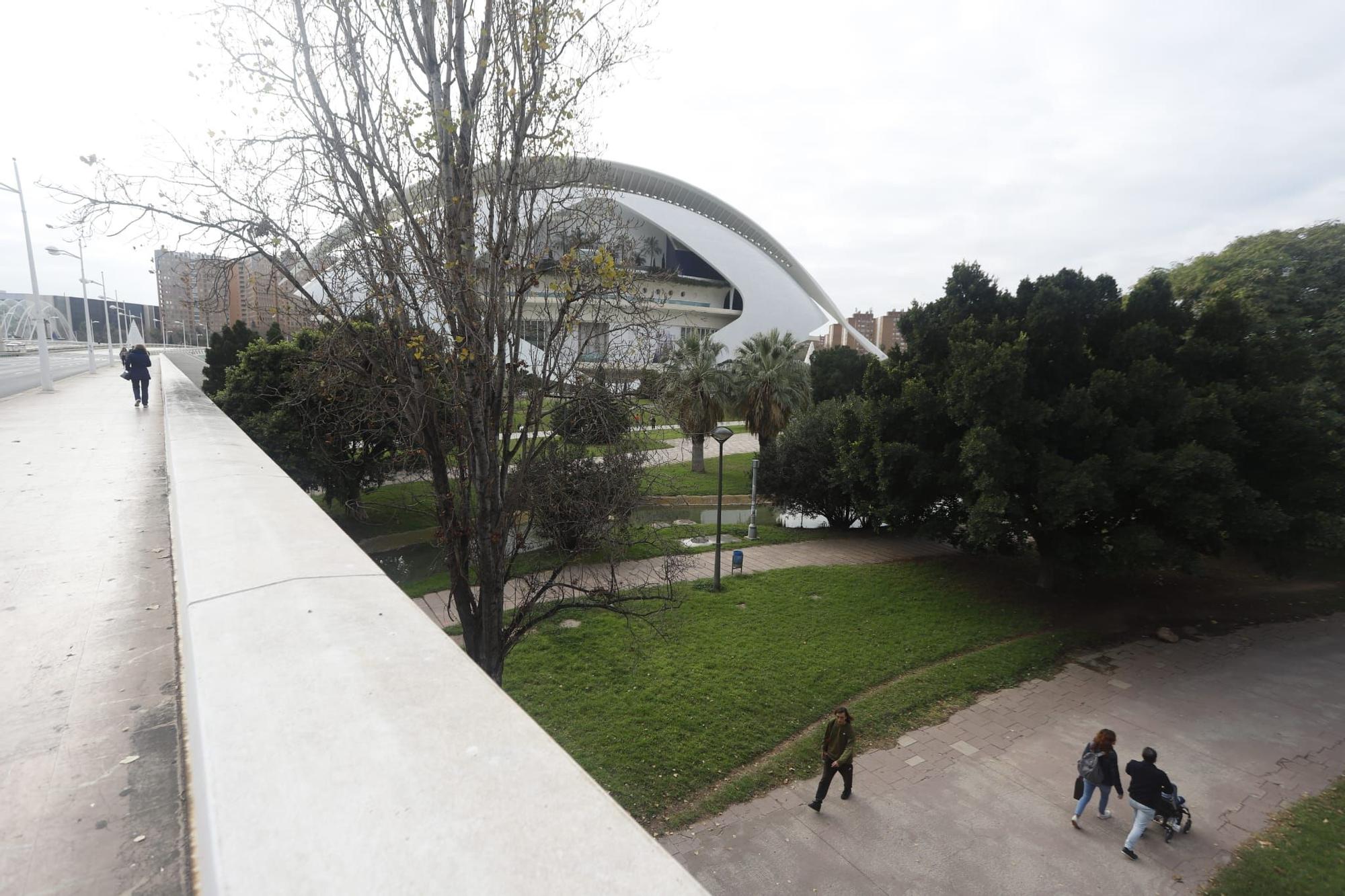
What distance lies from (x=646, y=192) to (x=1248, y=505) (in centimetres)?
5706

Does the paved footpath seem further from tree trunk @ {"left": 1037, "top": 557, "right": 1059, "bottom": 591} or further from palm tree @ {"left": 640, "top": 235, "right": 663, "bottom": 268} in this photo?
palm tree @ {"left": 640, "top": 235, "right": 663, "bottom": 268}

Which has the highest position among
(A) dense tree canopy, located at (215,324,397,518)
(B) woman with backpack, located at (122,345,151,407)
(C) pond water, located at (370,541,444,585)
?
(B) woman with backpack, located at (122,345,151,407)

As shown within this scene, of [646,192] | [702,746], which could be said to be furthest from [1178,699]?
[646,192]

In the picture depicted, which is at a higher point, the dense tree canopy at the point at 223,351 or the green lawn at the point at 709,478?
the dense tree canopy at the point at 223,351

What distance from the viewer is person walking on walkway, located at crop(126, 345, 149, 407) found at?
31.4ft

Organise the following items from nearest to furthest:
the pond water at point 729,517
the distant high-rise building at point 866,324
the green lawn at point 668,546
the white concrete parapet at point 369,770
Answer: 1. the white concrete parapet at point 369,770
2. the green lawn at point 668,546
3. the pond water at point 729,517
4. the distant high-rise building at point 866,324

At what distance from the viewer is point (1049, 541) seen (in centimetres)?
1126

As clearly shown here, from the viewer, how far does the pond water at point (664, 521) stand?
13.5 m

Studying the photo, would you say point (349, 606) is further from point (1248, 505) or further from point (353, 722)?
point (1248, 505)

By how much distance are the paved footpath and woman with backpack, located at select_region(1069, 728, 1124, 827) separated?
12.3 inches

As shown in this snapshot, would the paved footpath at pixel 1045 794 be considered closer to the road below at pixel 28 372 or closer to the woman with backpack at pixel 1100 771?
the woman with backpack at pixel 1100 771

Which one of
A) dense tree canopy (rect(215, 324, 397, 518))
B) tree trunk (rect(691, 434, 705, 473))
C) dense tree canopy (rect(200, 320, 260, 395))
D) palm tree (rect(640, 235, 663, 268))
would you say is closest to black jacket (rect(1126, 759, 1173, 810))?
dense tree canopy (rect(215, 324, 397, 518))

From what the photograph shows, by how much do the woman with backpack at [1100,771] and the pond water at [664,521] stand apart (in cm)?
897

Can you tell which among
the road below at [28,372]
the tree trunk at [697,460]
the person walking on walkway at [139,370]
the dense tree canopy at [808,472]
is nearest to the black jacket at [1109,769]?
the dense tree canopy at [808,472]
